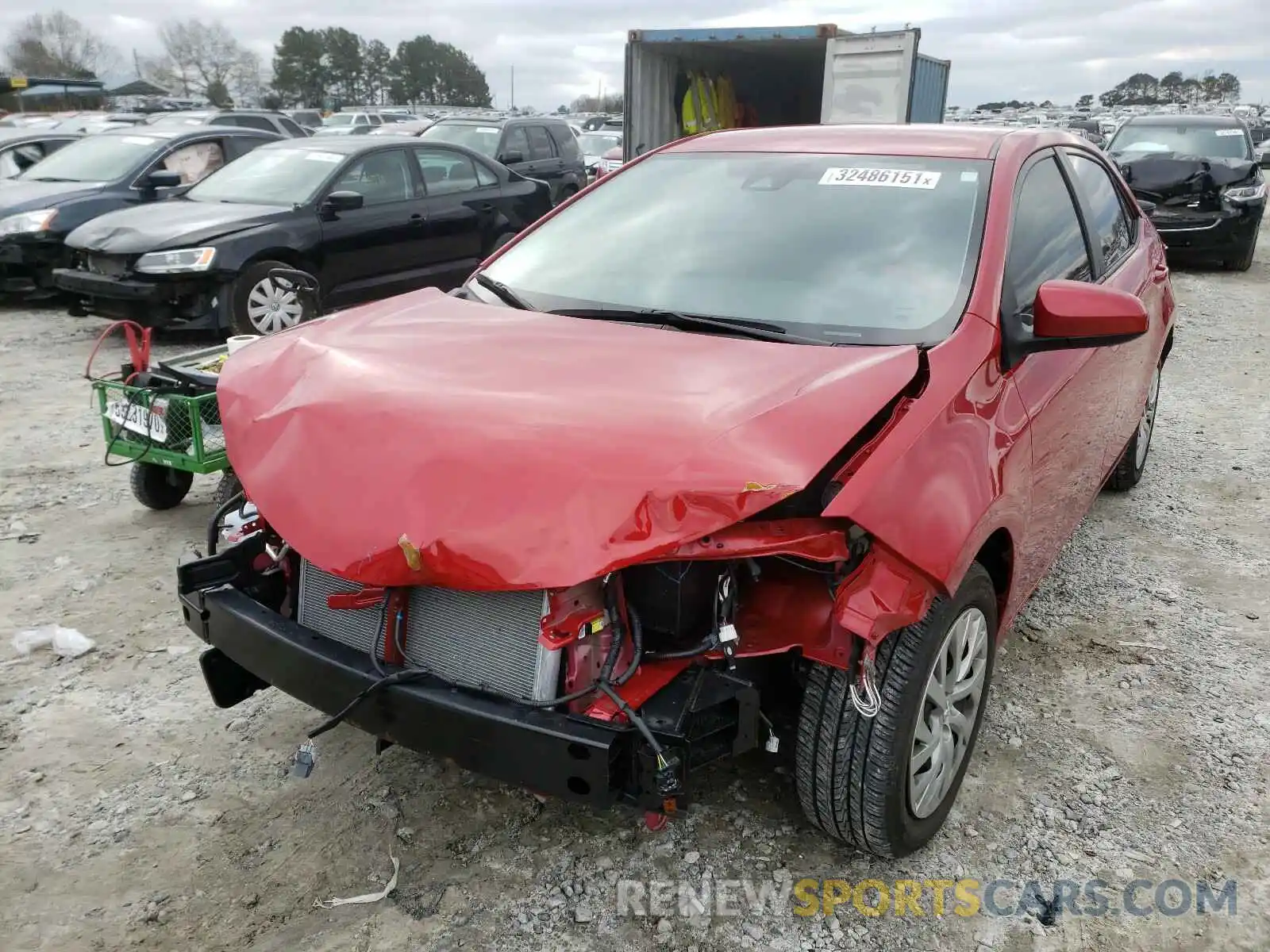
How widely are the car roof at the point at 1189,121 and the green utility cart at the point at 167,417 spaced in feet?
39.0

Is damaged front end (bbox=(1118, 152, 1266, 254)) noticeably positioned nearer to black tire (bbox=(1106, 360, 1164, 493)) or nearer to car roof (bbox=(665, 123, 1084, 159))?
black tire (bbox=(1106, 360, 1164, 493))

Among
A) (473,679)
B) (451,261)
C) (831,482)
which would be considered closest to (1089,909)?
(831,482)

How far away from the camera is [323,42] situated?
70.6 meters

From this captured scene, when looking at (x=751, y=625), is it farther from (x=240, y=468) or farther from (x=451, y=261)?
(x=451, y=261)

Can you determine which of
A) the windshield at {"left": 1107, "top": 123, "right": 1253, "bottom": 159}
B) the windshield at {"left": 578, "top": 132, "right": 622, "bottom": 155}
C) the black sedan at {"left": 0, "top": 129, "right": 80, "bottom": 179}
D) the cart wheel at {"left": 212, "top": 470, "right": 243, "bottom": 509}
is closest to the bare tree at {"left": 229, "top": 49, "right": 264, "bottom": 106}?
the windshield at {"left": 578, "top": 132, "right": 622, "bottom": 155}

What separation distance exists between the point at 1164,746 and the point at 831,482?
1714 mm

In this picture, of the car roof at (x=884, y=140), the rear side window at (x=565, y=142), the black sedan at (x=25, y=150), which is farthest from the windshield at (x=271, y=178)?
the car roof at (x=884, y=140)

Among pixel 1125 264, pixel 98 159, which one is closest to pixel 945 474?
pixel 1125 264

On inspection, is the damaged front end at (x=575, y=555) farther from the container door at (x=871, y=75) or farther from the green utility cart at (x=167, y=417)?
the container door at (x=871, y=75)

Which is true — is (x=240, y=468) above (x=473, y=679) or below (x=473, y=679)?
above

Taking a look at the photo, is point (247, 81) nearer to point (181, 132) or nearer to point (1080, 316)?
point (181, 132)

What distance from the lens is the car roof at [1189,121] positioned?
12023 millimetres

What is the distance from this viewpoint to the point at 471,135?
1210cm

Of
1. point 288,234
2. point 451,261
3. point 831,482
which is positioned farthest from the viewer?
point 451,261
